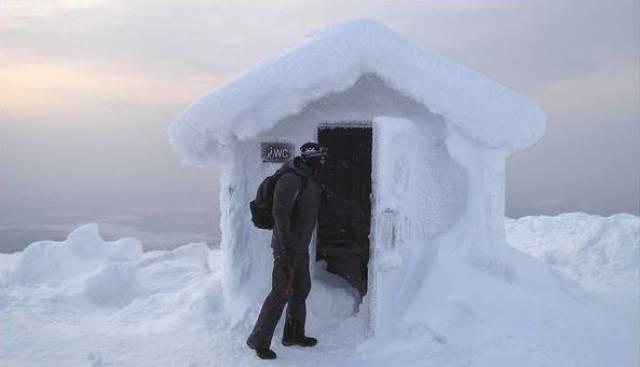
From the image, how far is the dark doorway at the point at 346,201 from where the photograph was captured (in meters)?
7.55

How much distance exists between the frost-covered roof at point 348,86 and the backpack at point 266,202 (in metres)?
0.87

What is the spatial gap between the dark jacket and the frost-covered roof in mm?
958

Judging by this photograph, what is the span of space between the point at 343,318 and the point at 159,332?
2.03 metres

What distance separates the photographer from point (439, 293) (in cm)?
566

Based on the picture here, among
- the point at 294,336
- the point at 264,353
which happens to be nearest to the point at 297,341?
the point at 294,336

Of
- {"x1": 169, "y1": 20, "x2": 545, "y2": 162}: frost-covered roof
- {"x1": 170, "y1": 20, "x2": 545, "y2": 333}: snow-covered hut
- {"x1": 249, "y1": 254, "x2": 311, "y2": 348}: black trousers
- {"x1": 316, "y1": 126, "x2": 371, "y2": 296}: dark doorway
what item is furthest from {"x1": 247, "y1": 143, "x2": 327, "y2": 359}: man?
{"x1": 316, "y1": 126, "x2": 371, "y2": 296}: dark doorway

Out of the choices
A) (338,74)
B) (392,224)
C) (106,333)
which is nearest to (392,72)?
(338,74)

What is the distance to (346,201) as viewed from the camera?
7949 mm

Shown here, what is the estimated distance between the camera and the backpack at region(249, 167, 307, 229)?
5258 millimetres

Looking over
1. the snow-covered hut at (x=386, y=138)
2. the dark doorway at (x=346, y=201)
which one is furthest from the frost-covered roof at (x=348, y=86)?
the dark doorway at (x=346, y=201)

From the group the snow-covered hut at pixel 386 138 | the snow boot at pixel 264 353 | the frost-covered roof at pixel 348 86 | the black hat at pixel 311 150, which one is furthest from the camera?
the frost-covered roof at pixel 348 86

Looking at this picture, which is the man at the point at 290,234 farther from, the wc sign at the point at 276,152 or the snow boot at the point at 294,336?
the wc sign at the point at 276,152

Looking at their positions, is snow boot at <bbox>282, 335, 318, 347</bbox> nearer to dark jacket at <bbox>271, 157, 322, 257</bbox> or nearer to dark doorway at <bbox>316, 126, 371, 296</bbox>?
dark jacket at <bbox>271, 157, 322, 257</bbox>

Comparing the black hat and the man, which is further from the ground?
the black hat
